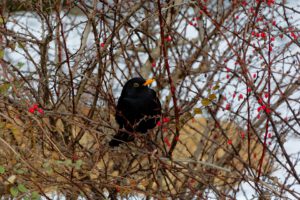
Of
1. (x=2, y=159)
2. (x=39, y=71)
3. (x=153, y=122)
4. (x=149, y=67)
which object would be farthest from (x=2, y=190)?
(x=149, y=67)

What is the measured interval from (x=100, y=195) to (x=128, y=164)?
760mm

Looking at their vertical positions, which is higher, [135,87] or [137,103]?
[135,87]

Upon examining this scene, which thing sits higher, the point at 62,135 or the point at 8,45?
the point at 8,45

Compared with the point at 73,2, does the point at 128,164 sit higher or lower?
lower

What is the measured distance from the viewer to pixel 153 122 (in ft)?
14.2

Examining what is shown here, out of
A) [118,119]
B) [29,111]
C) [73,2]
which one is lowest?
[29,111]

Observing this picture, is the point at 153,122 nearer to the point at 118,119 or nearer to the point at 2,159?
the point at 118,119

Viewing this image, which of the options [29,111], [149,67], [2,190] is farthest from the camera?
[149,67]

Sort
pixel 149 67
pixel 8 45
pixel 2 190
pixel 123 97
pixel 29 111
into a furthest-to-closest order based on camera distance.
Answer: pixel 149 67, pixel 123 97, pixel 8 45, pixel 2 190, pixel 29 111

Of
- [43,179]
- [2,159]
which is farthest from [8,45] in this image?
[43,179]

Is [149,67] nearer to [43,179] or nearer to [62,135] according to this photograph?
[62,135]

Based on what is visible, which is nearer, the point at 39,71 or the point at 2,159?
the point at 2,159

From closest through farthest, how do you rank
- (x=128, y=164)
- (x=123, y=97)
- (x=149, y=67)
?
(x=123, y=97) < (x=128, y=164) < (x=149, y=67)

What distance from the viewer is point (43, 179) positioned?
341 cm
